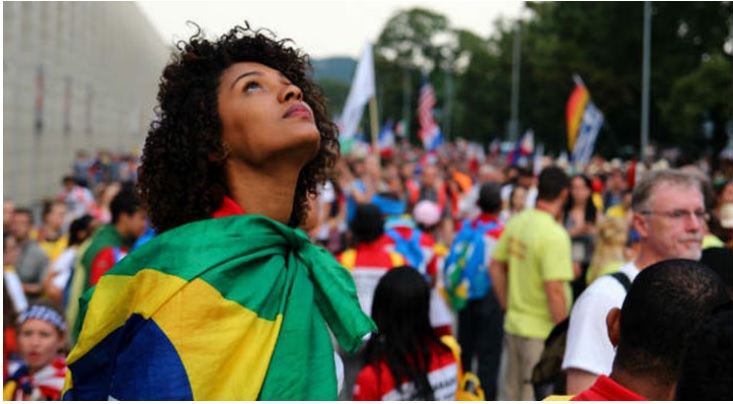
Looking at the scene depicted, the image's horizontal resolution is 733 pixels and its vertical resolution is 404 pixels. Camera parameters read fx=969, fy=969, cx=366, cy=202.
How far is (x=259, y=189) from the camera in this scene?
242cm

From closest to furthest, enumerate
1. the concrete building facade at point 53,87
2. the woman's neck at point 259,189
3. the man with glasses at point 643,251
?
1. the woman's neck at point 259,189
2. the man with glasses at point 643,251
3. the concrete building facade at point 53,87

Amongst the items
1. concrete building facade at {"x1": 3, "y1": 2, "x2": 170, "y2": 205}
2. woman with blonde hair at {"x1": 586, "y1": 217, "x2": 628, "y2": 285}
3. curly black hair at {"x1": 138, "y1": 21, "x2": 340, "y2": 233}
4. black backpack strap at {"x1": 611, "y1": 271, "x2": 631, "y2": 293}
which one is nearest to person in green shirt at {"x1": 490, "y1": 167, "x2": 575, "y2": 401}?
woman with blonde hair at {"x1": 586, "y1": 217, "x2": 628, "y2": 285}

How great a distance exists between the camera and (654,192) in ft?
13.1

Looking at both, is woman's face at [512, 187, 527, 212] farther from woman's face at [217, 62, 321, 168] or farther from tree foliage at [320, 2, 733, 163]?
tree foliage at [320, 2, 733, 163]

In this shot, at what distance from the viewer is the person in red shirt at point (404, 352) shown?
4.24 meters

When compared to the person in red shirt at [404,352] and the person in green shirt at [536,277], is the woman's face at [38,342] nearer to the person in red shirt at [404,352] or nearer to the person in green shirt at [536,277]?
the person in red shirt at [404,352]

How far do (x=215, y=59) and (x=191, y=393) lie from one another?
0.91 m

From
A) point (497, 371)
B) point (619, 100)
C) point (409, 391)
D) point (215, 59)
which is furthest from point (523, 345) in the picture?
point (619, 100)

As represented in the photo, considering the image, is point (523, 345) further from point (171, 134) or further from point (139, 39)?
point (171, 134)

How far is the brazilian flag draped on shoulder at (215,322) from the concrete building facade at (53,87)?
16.7 metres

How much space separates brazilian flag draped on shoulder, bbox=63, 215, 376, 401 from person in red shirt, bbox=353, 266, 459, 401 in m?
1.85

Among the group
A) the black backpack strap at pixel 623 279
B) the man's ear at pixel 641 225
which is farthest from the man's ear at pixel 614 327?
the man's ear at pixel 641 225

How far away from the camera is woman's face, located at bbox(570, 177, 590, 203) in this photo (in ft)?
31.5

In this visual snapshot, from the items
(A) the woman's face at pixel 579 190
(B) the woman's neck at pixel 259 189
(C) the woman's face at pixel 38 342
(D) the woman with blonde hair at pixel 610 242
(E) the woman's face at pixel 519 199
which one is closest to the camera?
(B) the woman's neck at pixel 259 189
